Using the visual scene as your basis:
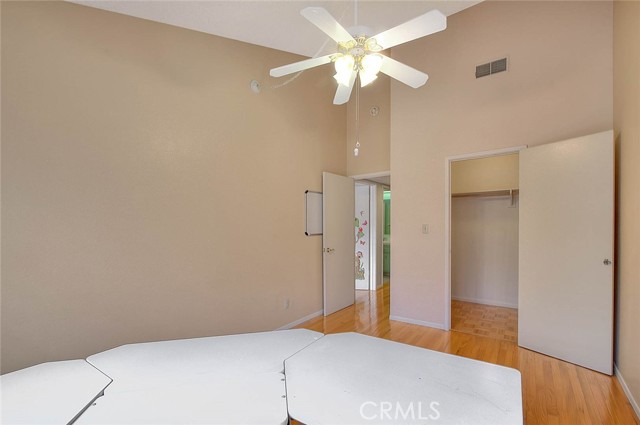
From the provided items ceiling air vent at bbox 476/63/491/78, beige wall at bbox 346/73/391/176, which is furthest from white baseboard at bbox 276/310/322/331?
ceiling air vent at bbox 476/63/491/78

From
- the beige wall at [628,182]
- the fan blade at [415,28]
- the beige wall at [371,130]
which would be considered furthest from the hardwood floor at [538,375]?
the fan blade at [415,28]

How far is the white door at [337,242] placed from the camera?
3689 millimetres

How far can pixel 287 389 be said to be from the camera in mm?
1062

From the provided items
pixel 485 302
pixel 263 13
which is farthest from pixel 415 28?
pixel 485 302

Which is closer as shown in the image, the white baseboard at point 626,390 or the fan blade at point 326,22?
the fan blade at point 326,22

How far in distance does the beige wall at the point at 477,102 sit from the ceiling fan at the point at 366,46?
63.4 inches

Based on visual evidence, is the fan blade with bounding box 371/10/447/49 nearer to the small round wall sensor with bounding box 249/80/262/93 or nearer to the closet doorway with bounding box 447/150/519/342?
the small round wall sensor with bounding box 249/80/262/93

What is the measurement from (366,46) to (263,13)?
4.20 ft

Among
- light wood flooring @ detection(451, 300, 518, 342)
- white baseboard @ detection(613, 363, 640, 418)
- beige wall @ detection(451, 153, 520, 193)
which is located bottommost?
light wood flooring @ detection(451, 300, 518, 342)

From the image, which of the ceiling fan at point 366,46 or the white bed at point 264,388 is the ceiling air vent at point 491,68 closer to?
the ceiling fan at point 366,46

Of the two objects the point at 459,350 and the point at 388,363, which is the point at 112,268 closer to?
the point at 388,363

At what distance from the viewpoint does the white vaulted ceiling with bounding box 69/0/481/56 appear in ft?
7.03

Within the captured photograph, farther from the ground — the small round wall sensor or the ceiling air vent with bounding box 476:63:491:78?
the ceiling air vent with bounding box 476:63:491:78

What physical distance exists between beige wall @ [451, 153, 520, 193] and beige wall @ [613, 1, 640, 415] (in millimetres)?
1514
